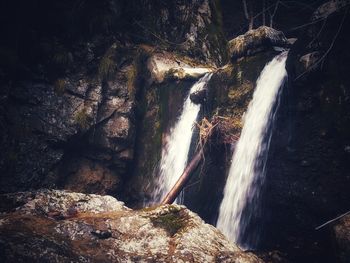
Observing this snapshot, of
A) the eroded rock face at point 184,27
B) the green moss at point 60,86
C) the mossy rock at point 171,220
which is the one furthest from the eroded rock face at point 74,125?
the mossy rock at point 171,220

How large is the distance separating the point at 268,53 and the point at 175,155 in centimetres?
318

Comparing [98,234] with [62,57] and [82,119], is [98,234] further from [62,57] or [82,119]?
[62,57]

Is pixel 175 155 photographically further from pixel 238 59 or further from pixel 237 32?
pixel 237 32

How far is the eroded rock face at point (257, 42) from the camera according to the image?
21.1 feet

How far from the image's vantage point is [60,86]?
7.59m

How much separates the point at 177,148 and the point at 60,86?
325 centimetres

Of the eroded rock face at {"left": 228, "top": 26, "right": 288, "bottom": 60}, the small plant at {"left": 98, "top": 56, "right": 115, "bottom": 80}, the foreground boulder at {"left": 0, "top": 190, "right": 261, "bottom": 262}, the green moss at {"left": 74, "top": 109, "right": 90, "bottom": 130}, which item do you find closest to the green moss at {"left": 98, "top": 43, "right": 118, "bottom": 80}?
the small plant at {"left": 98, "top": 56, "right": 115, "bottom": 80}

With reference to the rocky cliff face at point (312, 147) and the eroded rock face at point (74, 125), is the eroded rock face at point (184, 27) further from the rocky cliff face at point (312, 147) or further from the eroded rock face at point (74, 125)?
the rocky cliff face at point (312, 147)

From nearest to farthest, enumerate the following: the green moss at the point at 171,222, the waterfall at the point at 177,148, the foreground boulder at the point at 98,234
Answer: the foreground boulder at the point at 98,234
the green moss at the point at 171,222
the waterfall at the point at 177,148

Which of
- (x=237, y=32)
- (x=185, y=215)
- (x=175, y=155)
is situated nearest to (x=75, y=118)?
(x=175, y=155)

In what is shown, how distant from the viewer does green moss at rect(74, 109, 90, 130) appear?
760 centimetres

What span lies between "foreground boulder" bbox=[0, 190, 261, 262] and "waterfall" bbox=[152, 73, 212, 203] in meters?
3.18

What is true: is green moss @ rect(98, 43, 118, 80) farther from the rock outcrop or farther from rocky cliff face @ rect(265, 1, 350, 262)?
rocky cliff face @ rect(265, 1, 350, 262)

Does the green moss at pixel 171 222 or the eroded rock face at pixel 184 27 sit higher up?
the eroded rock face at pixel 184 27
